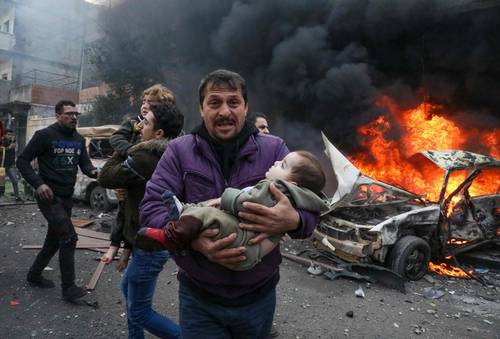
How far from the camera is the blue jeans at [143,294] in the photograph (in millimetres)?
2271

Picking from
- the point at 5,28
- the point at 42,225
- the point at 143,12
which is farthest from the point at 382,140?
the point at 5,28

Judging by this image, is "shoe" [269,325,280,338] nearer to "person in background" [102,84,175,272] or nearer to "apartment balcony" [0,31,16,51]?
"person in background" [102,84,175,272]

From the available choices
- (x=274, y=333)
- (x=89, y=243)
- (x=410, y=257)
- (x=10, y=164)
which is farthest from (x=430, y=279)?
(x=10, y=164)

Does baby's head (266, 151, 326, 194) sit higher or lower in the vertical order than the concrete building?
lower

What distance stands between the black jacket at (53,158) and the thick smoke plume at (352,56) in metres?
9.33

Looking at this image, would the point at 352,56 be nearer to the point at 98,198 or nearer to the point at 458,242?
the point at 458,242

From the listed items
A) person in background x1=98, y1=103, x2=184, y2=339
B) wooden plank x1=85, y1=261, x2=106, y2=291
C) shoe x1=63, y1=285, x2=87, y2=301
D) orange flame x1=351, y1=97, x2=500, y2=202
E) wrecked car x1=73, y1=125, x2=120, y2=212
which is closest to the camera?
person in background x1=98, y1=103, x2=184, y2=339

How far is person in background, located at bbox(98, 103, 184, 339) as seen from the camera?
7.20ft

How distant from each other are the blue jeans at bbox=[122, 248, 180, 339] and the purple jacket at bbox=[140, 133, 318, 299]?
0.72 metres

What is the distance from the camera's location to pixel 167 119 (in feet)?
7.80

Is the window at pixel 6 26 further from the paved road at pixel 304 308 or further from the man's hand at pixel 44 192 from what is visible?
the man's hand at pixel 44 192

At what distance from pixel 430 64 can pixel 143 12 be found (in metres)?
13.0

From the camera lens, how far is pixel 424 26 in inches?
467

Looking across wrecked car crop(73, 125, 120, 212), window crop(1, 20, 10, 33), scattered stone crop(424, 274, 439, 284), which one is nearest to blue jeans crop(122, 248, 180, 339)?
scattered stone crop(424, 274, 439, 284)
